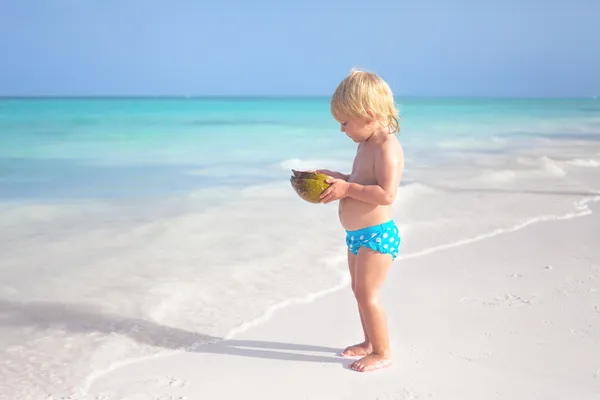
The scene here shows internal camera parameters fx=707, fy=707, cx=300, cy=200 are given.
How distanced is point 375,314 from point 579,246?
263 cm

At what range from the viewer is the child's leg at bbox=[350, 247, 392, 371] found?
2.92 m

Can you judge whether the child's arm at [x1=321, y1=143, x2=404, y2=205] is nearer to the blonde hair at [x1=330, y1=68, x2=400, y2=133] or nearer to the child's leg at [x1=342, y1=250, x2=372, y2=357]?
the blonde hair at [x1=330, y1=68, x2=400, y2=133]

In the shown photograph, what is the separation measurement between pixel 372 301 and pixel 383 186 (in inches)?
19.4

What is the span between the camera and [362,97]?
273cm

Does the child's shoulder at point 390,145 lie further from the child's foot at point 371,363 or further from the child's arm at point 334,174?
the child's foot at point 371,363

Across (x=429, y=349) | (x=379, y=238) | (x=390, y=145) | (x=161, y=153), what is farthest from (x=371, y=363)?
(x=161, y=153)

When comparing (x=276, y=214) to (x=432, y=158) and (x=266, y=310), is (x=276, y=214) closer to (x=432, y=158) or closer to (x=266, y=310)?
(x=266, y=310)

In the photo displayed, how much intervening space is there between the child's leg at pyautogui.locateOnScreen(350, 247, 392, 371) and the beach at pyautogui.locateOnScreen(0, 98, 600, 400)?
66 millimetres

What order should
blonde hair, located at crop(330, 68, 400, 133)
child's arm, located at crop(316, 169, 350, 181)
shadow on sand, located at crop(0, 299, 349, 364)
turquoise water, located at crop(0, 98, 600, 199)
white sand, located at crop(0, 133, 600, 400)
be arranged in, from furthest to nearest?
turquoise water, located at crop(0, 98, 600, 199), shadow on sand, located at crop(0, 299, 349, 364), child's arm, located at crop(316, 169, 350, 181), white sand, located at crop(0, 133, 600, 400), blonde hair, located at crop(330, 68, 400, 133)

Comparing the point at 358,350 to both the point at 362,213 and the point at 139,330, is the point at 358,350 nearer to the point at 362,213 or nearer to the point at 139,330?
the point at 362,213

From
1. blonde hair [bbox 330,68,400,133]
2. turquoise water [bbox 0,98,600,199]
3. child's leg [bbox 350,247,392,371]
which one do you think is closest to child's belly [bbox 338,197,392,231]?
child's leg [bbox 350,247,392,371]

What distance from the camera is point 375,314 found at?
2957 millimetres

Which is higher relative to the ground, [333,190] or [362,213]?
[333,190]

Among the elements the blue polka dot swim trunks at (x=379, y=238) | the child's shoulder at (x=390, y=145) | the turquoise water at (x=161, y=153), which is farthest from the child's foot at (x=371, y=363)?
the turquoise water at (x=161, y=153)
